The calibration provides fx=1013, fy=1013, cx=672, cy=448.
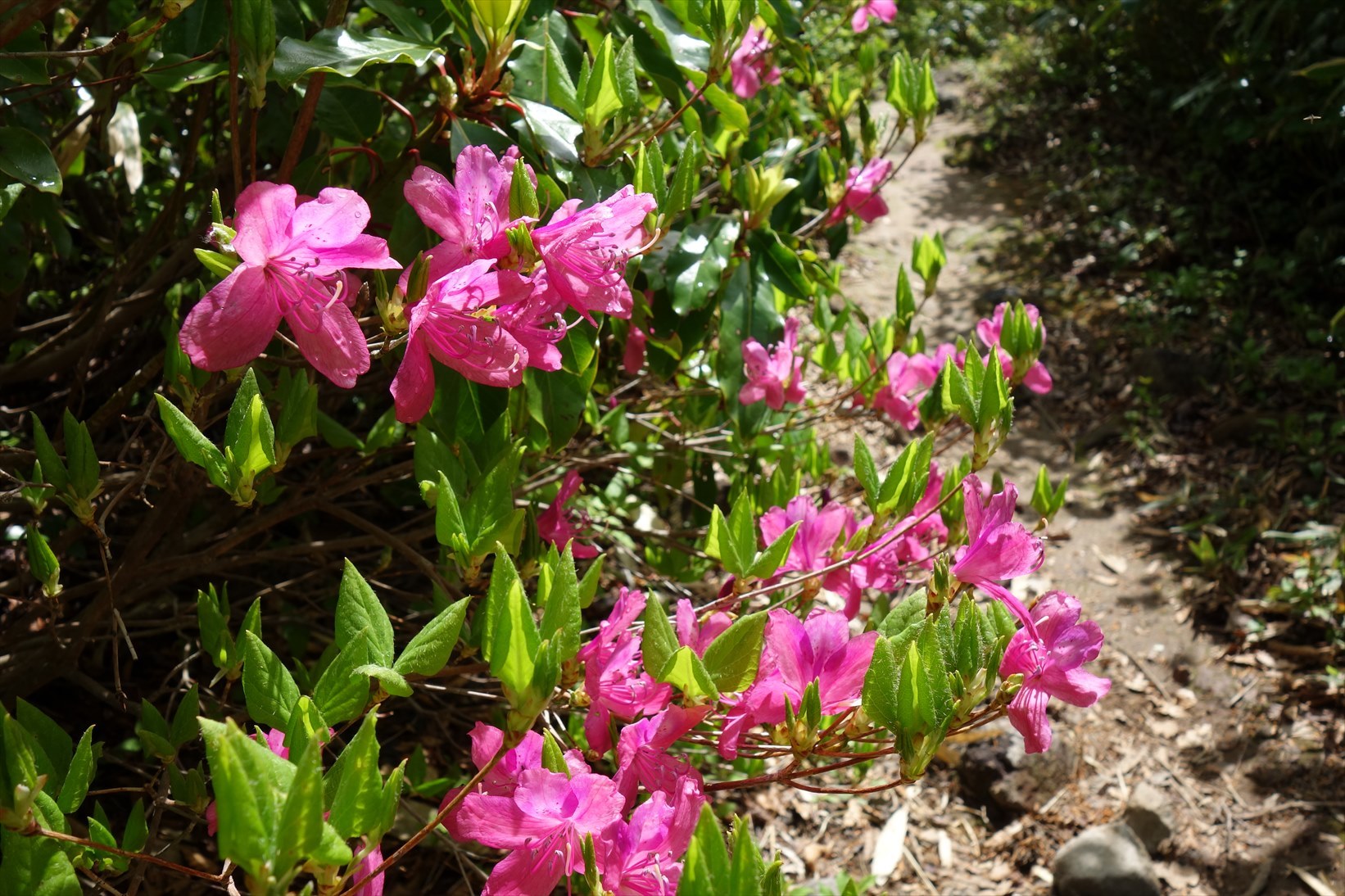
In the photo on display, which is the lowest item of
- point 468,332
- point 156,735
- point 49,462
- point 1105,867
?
point 1105,867

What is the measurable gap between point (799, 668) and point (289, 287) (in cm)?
55

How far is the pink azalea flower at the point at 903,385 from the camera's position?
1.61 meters

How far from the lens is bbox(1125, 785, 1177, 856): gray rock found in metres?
2.40

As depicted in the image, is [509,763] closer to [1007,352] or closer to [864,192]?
[1007,352]

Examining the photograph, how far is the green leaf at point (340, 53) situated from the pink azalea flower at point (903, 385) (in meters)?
0.87

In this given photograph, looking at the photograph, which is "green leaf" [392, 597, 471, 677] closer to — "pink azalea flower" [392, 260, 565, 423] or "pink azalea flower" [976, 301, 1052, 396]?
"pink azalea flower" [392, 260, 565, 423]

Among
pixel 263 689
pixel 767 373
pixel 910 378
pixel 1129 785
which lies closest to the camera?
pixel 263 689

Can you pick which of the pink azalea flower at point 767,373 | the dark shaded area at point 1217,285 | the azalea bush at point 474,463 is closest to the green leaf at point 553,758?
the azalea bush at point 474,463

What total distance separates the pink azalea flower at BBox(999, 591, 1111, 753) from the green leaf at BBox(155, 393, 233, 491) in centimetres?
73

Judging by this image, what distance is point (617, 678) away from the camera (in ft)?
3.10

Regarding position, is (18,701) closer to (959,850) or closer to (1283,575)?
(959,850)

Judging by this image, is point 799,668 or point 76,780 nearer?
point 76,780

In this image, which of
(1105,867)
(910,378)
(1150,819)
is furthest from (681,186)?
(1150,819)

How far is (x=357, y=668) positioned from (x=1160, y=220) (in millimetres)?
5140
